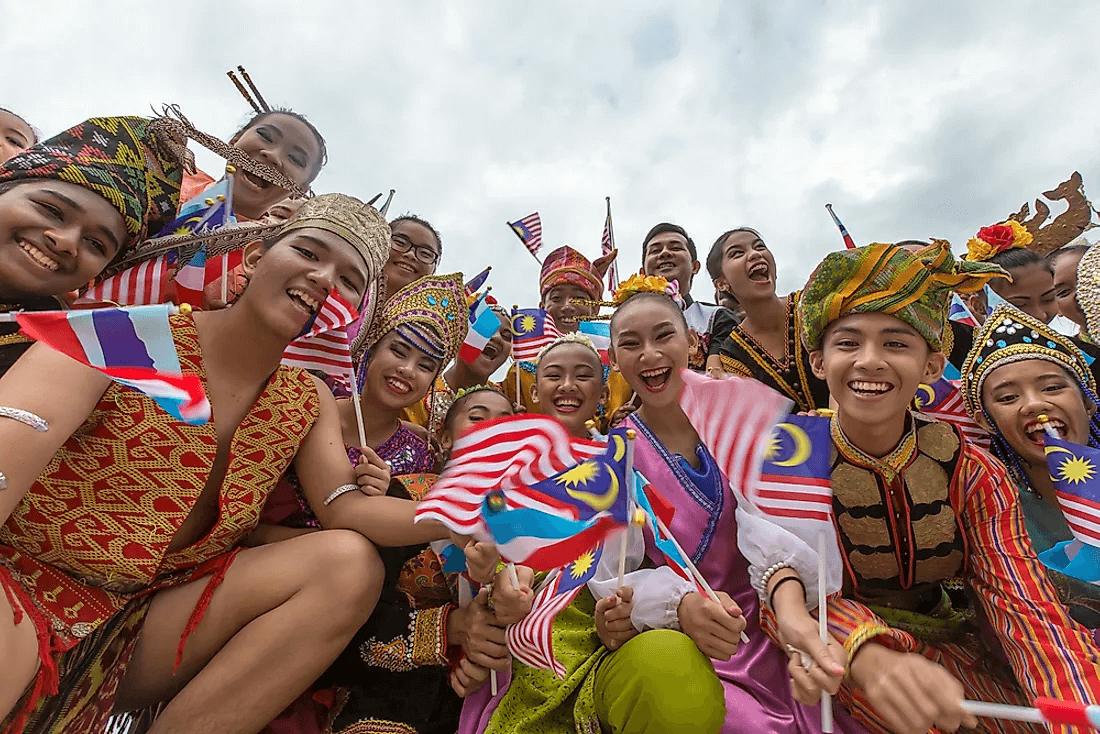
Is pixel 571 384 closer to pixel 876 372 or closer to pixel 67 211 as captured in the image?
pixel 876 372

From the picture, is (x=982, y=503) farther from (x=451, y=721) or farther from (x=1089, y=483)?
(x=451, y=721)

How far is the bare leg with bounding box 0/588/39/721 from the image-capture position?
1.77 metres

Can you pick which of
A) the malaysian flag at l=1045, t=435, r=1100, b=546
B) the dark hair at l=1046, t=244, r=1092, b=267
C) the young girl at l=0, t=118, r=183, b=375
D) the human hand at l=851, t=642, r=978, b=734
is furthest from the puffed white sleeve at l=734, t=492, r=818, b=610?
the dark hair at l=1046, t=244, r=1092, b=267

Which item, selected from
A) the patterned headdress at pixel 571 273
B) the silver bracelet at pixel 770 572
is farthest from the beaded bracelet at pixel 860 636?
the patterned headdress at pixel 571 273

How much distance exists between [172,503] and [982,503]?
115 inches

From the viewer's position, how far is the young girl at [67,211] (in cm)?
228

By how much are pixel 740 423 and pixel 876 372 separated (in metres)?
0.61

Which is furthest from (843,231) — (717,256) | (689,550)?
(689,550)

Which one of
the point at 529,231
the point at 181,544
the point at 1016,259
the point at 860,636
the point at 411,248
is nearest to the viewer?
the point at 860,636

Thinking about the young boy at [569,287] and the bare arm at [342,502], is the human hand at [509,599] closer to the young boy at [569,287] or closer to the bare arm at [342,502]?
the bare arm at [342,502]

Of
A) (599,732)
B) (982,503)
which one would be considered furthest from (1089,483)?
(599,732)

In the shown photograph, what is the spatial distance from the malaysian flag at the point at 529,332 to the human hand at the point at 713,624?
11.0ft

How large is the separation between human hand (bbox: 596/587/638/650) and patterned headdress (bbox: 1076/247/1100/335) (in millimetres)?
2956

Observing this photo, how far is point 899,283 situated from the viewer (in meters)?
2.46
